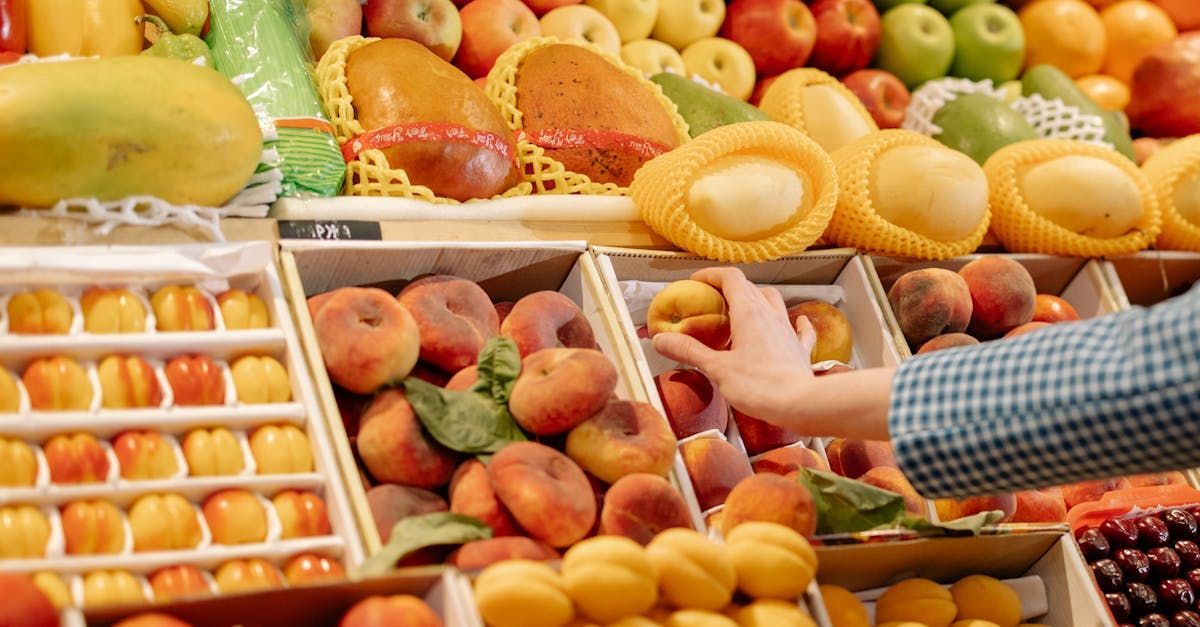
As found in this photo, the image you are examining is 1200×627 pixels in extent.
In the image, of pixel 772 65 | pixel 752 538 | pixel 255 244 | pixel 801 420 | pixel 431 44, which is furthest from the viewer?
pixel 772 65

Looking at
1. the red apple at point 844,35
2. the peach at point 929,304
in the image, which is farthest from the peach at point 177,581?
the red apple at point 844,35

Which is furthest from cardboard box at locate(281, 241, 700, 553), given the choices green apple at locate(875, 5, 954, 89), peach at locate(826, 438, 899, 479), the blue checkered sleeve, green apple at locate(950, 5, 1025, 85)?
green apple at locate(950, 5, 1025, 85)

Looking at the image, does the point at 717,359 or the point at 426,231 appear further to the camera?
the point at 426,231

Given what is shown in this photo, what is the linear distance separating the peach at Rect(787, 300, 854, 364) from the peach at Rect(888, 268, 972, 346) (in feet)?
0.47

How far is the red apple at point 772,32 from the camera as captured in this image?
3.98 metres

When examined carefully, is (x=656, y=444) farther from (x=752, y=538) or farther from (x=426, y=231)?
(x=426, y=231)

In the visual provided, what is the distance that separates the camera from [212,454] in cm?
177

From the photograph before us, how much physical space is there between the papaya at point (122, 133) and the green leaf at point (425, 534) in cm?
84

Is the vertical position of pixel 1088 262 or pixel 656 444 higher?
pixel 656 444

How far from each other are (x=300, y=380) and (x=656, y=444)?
1.97ft

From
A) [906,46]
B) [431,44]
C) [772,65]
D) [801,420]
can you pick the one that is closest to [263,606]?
[801,420]

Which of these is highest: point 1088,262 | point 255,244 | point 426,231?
point 255,244

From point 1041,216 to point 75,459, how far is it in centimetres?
252

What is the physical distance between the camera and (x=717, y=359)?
210cm
